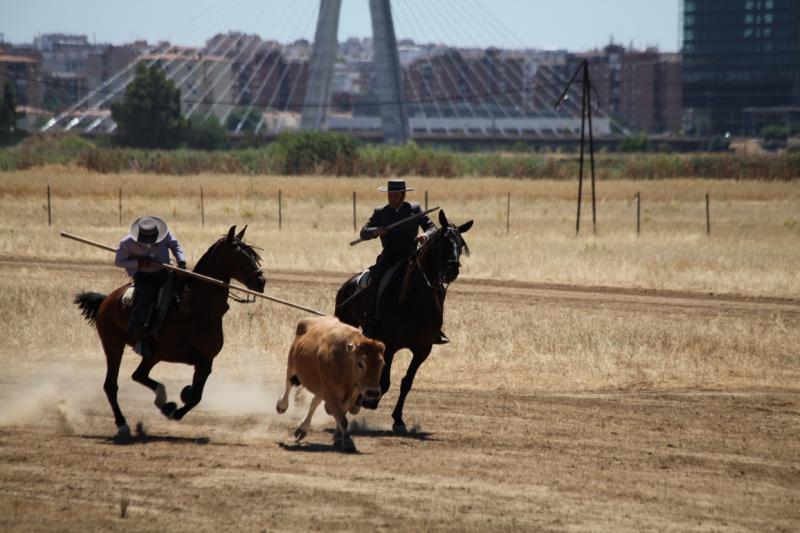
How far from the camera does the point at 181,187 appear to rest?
65062 mm

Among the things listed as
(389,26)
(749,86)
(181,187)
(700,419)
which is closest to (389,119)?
(389,26)

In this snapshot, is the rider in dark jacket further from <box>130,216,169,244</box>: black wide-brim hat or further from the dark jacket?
<box>130,216,169,244</box>: black wide-brim hat

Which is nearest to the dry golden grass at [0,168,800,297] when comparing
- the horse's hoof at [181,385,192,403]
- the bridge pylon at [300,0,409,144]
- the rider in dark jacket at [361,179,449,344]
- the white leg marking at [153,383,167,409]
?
the rider in dark jacket at [361,179,449,344]

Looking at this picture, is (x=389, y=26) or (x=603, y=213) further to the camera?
(x=389, y=26)

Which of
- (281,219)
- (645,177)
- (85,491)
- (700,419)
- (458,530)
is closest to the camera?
(458,530)

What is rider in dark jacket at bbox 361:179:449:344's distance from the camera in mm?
14227

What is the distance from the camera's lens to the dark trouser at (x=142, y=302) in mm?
13070

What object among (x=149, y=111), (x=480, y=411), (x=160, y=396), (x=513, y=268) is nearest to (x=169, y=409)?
(x=160, y=396)

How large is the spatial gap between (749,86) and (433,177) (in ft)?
399

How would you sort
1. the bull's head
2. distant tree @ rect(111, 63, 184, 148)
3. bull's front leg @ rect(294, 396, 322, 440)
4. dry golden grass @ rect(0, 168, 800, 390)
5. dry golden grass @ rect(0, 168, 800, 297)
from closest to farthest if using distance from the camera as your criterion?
the bull's head
bull's front leg @ rect(294, 396, 322, 440)
dry golden grass @ rect(0, 168, 800, 390)
dry golden grass @ rect(0, 168, 800, 297)
distant tree @ rect(111, 63, 184, 148)

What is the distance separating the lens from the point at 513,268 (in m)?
32.7

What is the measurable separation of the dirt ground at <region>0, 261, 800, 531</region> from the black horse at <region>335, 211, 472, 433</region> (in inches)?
31.9

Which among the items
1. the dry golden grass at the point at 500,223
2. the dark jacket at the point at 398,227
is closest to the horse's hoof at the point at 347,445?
the dark jacket at the point at 398,227

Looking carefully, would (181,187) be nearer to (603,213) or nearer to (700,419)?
(603,213)
